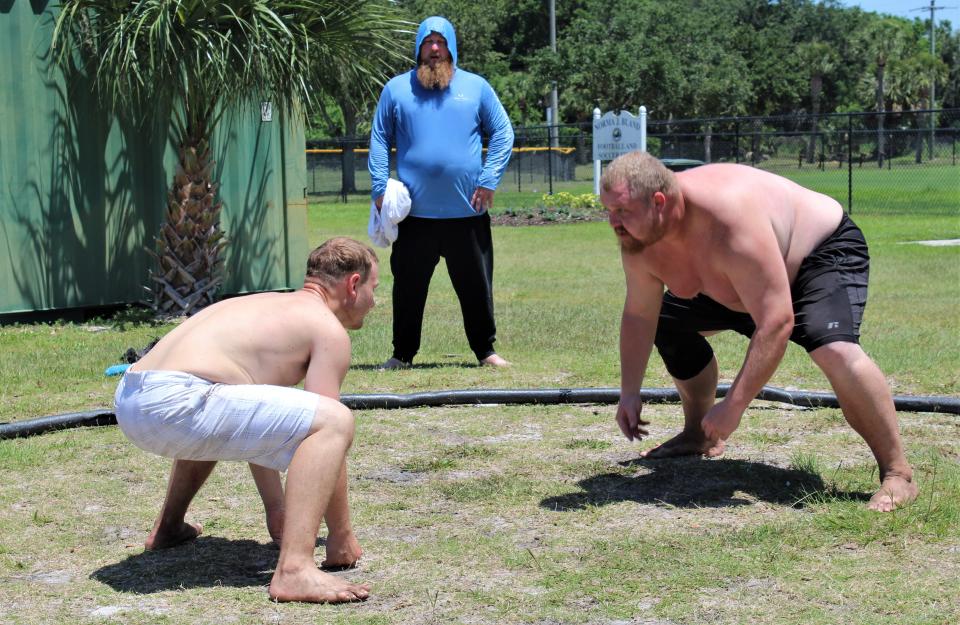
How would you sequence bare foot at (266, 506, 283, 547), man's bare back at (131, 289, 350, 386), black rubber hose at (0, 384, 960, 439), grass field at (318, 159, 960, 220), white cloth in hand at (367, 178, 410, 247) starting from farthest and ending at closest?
grass field at (318, 159, 960, 220)
white cloth in hand at (367, 178, 410, 247)
black rubber hose at (0, 384, 960, 439)
bare foot at (266, 506, 283, 547)
man's bare back at (131, 289, 350, 386)

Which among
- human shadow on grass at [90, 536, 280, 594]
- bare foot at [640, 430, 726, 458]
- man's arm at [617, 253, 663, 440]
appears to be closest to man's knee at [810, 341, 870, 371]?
man's arm at [617, 253, 663, 440]

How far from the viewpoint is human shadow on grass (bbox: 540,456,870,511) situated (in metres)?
4.59

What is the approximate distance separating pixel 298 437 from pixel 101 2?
7093mm

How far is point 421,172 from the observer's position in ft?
24.7

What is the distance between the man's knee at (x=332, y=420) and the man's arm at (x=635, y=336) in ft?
4.36

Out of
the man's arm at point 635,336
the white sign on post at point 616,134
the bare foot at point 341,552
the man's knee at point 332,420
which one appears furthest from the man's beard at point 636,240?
the white sign on post at point 616,134

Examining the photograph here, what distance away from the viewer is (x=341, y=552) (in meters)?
3.80

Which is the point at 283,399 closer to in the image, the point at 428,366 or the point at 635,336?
the point at 635,336

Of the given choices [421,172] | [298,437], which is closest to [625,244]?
[298,437]

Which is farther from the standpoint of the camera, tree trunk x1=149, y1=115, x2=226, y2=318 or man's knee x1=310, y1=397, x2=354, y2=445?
tree trunk x1=149, y1=115, x2=226, y2=318

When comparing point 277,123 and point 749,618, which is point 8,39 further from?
point 749,618

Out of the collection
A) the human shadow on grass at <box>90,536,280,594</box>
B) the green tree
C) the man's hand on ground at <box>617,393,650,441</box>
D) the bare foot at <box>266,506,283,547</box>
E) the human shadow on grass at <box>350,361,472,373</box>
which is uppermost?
the green tree

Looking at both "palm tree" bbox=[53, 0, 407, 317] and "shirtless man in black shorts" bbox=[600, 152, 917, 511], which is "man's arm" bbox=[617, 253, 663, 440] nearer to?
"shirtless man in black shorts" bbox=[600, 152, 917, 511]

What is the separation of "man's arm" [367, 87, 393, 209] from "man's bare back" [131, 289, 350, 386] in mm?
4009
